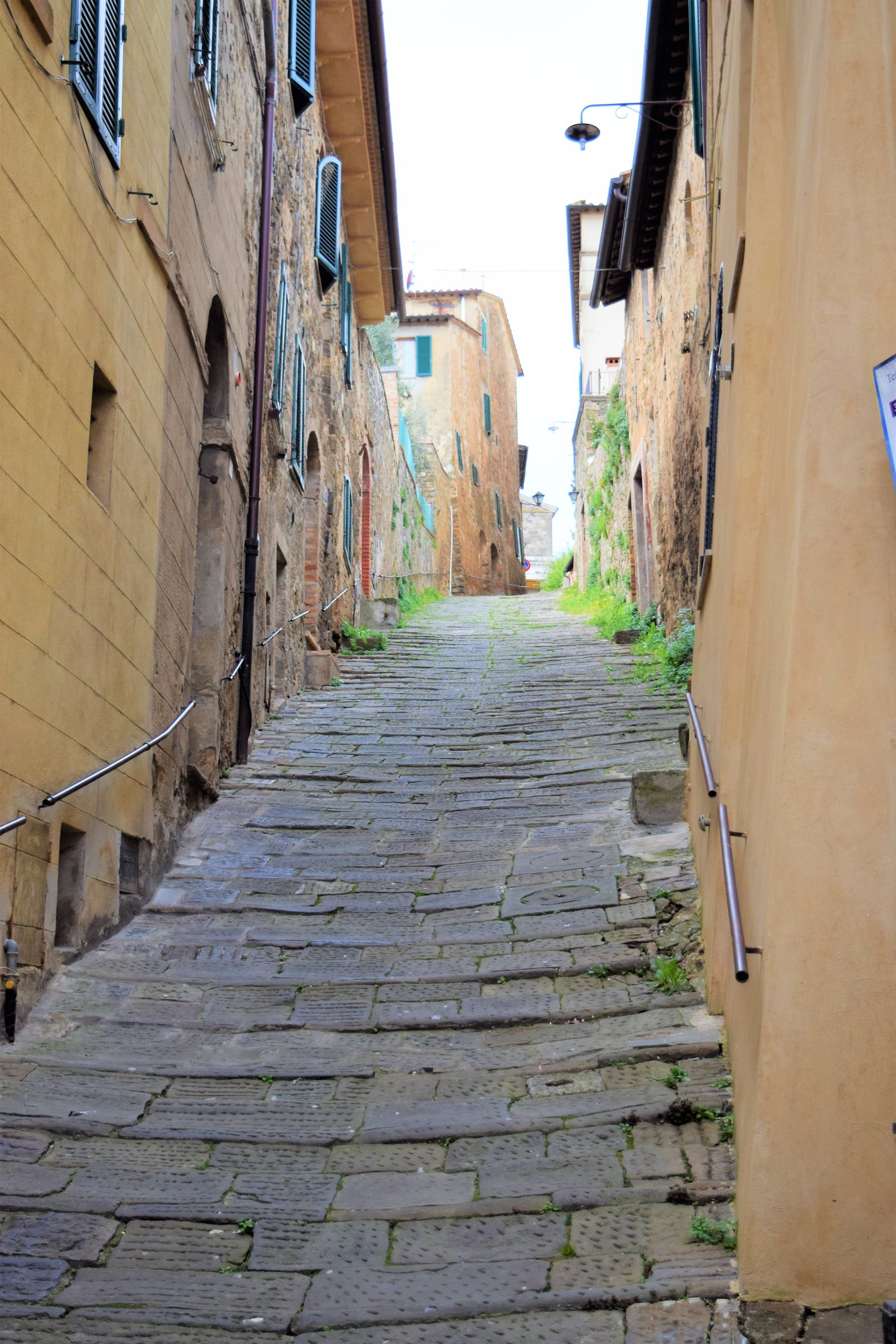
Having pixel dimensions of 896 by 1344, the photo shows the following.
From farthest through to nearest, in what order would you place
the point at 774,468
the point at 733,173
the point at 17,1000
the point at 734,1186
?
the point at 733,173, the point at 17,1000, the point at 774,468, the point at 734,1186

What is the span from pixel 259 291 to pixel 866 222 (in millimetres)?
7773

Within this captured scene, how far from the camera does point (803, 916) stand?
3188 millimetres

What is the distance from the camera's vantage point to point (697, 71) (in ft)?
29.8

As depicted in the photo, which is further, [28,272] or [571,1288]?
[28,272]

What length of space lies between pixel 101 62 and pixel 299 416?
6924mm

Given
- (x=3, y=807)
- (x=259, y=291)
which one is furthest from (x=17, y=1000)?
(x=259, y=291)

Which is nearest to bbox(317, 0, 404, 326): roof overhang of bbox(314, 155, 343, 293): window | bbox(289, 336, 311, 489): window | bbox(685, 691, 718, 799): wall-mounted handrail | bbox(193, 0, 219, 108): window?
bbox(314, 155, 343, 293): window

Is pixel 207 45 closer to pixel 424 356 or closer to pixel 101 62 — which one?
pixel 101 62

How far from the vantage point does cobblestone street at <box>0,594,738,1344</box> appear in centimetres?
329

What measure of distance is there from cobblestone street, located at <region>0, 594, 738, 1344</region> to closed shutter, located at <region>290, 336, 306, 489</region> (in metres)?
5.09

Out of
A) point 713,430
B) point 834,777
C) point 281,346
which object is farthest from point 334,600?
point 834,777

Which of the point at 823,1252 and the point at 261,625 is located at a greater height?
the point at 261,625

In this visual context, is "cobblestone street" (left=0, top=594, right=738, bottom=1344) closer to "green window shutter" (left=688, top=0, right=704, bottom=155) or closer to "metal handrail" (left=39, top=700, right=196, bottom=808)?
"metal handrail" (left=39, top=700, right=196, bottom=808)

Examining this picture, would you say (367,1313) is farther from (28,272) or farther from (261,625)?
(261,625)
